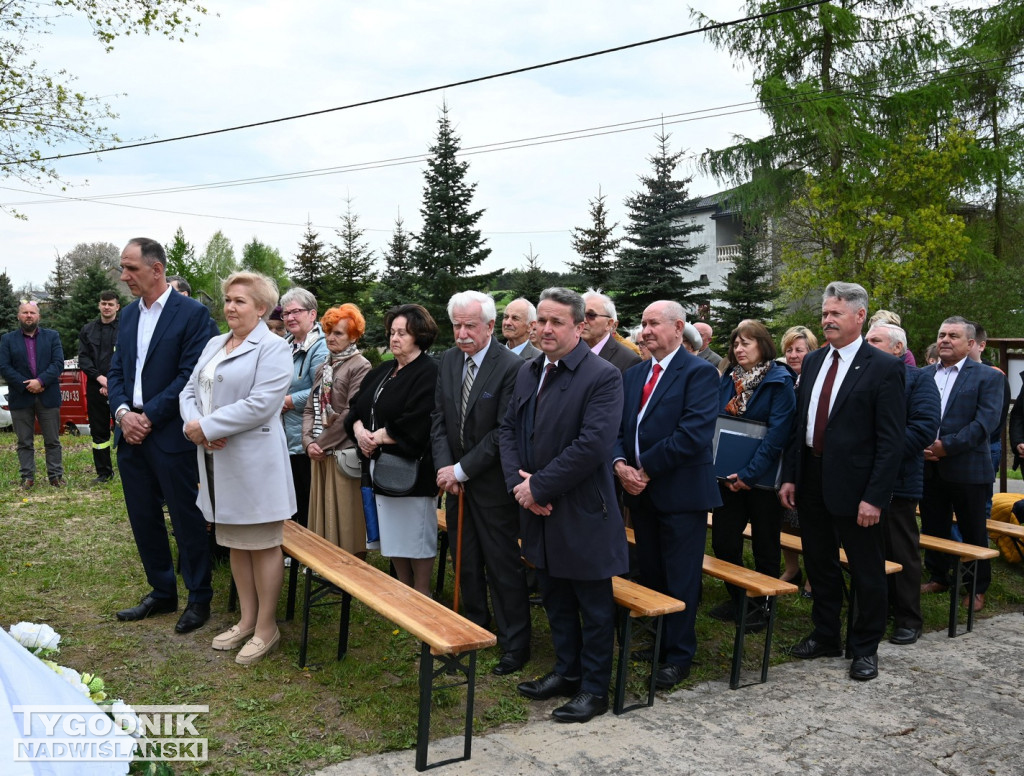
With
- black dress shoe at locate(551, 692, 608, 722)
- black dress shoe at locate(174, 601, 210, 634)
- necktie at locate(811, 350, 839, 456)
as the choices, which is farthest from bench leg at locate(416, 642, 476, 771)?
necktie at locate(811, 350, 839, 456)

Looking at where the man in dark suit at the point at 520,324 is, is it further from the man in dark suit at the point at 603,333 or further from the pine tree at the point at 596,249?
the pine tree at the point at 596,249

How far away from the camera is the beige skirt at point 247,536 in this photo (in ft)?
15.1

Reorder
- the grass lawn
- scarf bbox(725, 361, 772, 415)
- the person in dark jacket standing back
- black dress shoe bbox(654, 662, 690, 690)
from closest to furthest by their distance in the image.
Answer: the grass lawn
black dress shoe bbox(654, 662, 690, 690)
scarf bbox(725, 361, 772, 415)
the person in dark jacket standing back

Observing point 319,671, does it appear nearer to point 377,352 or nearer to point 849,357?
point 849,357

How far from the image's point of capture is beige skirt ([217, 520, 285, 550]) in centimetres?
461

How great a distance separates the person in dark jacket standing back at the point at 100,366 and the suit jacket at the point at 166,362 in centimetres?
466

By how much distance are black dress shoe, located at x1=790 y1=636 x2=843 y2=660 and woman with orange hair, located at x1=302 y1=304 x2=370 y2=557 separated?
297cm

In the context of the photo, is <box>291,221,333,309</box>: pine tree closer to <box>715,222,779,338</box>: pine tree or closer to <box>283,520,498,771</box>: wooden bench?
<box>715,222,779,338</box>: pine tree

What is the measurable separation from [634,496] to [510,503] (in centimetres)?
73

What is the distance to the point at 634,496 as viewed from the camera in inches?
193

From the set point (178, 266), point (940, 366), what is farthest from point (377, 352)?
point (178, 266)

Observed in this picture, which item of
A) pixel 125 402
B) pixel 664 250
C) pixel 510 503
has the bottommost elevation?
pixel 510 503

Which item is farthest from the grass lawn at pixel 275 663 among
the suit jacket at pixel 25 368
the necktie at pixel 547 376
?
the suit jacket at pixel 25 368

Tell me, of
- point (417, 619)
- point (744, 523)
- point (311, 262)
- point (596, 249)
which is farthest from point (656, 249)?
point (417, 619)
